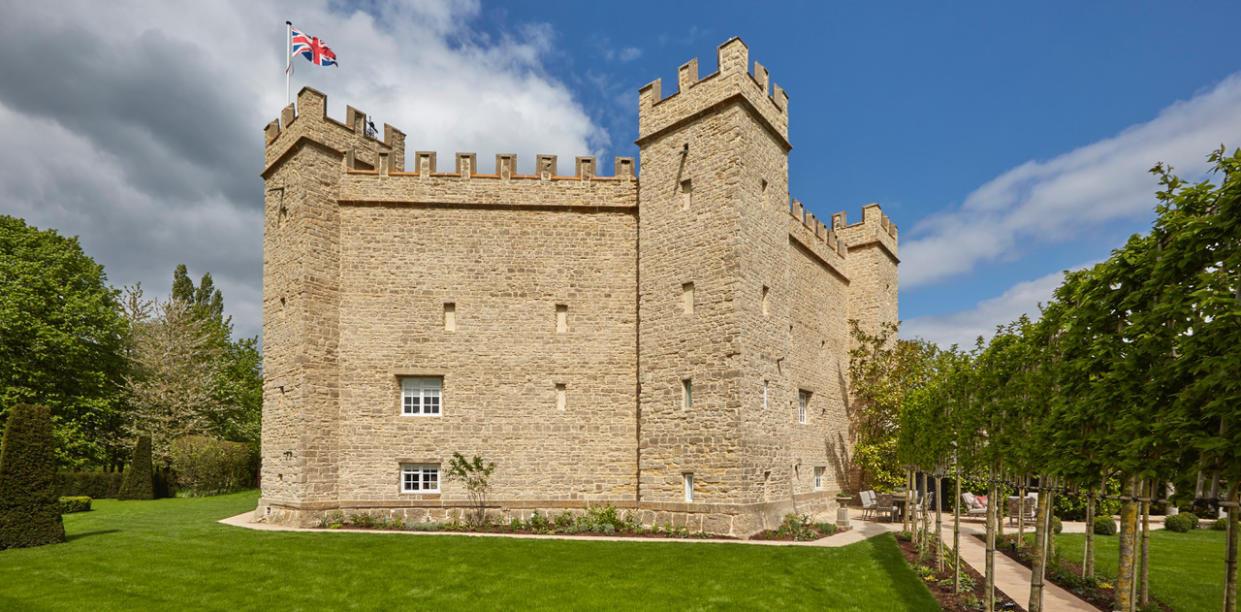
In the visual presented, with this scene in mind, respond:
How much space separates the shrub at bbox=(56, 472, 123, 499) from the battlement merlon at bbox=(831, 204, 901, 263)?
103ft

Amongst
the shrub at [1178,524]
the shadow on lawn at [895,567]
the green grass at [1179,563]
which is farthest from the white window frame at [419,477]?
the shrub at [1178,524]

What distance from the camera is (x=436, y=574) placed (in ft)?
35.8

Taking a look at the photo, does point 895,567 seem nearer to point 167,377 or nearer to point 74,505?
point 74,505

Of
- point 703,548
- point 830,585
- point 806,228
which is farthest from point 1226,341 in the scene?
point 806,228

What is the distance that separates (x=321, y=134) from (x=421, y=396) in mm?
7688

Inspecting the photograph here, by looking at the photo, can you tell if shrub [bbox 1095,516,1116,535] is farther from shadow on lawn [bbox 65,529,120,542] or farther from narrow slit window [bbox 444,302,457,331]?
shadow on lawn [bbox 65,529,120,542]

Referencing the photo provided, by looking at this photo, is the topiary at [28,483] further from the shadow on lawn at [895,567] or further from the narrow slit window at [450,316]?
the shadow on lawn at [895,567]

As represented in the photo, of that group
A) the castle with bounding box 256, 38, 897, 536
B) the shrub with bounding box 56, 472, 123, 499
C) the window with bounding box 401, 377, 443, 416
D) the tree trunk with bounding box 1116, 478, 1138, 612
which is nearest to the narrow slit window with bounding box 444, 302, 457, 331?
the castle with bounding box 256, 38, 897, 536

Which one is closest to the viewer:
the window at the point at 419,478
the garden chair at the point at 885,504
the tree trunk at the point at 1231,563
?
the tree trunk at the point at 1231,563

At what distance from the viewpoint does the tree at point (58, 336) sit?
25.3 meters

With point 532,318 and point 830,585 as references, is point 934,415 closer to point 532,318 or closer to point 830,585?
point 830,585

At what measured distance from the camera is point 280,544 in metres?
13.6

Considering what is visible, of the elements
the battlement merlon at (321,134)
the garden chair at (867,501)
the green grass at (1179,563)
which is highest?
the battlement merlon at (321,134)

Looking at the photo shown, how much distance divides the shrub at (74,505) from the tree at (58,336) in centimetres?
533
